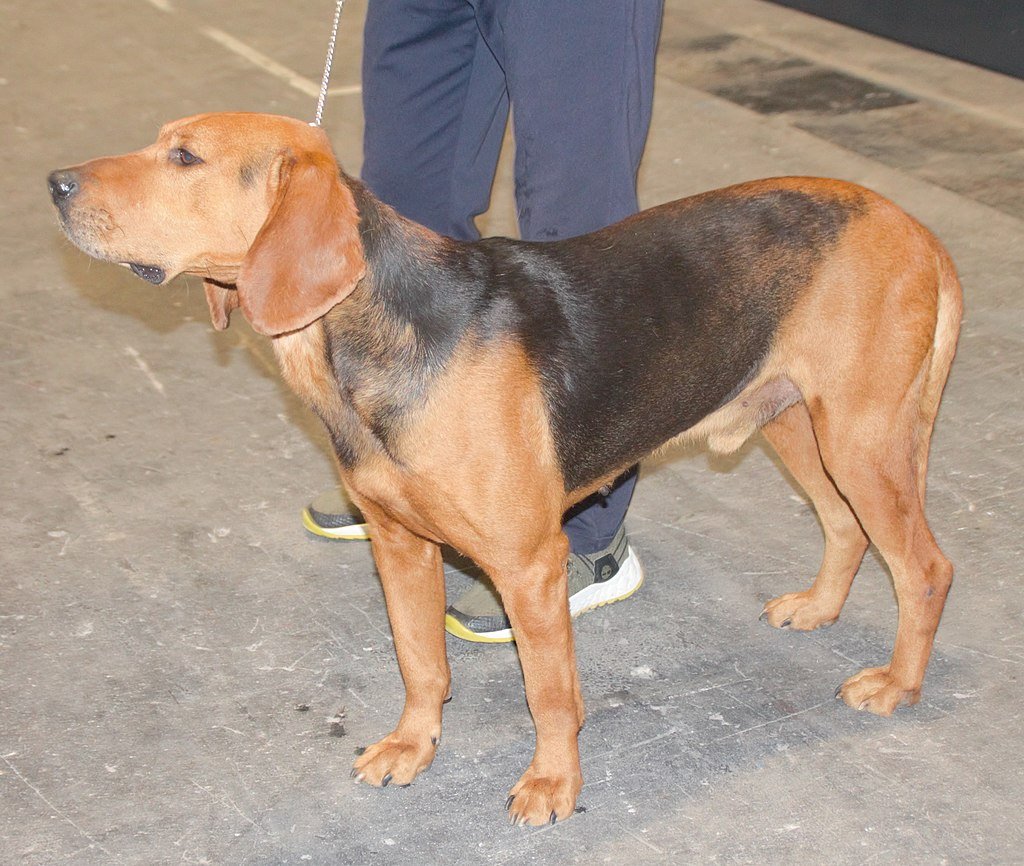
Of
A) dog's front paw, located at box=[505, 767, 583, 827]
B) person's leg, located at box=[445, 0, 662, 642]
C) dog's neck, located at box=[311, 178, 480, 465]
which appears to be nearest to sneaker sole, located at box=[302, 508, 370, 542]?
person's leg, located at box=[445, 0, 662, 642]

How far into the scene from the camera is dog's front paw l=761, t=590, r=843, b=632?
3.87 metres

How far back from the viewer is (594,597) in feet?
13.1

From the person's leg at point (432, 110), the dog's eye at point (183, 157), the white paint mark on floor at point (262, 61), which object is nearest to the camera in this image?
the dog's eye at point (183, 157)

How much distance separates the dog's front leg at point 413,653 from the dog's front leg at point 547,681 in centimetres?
30

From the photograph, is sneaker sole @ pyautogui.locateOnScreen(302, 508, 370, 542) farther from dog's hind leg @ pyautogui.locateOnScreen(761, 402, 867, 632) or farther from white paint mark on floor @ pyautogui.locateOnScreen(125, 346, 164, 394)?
dog's hind leg @ pyautogui.locateOnScreen(761, 402, 867, 632)

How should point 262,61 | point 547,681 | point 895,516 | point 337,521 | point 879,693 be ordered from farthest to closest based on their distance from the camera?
point 262,61, point 337,521, point 879,693, point 895,516, point 547,681

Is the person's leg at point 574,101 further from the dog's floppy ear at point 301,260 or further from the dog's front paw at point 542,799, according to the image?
the dog's front paw at point 542,799

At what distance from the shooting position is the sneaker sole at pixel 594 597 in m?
3.92

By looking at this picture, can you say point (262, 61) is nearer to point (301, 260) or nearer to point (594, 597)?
point (594, 597)

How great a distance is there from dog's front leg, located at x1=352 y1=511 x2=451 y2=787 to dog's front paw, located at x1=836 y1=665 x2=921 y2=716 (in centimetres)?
111

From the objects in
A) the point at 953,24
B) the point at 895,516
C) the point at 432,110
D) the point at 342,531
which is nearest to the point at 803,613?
the point at 895,516

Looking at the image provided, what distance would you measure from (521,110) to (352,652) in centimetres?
164

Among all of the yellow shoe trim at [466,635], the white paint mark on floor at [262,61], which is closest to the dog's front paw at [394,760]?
the yellow shoe trim at [466,635]

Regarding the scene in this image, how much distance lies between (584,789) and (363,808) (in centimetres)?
56
